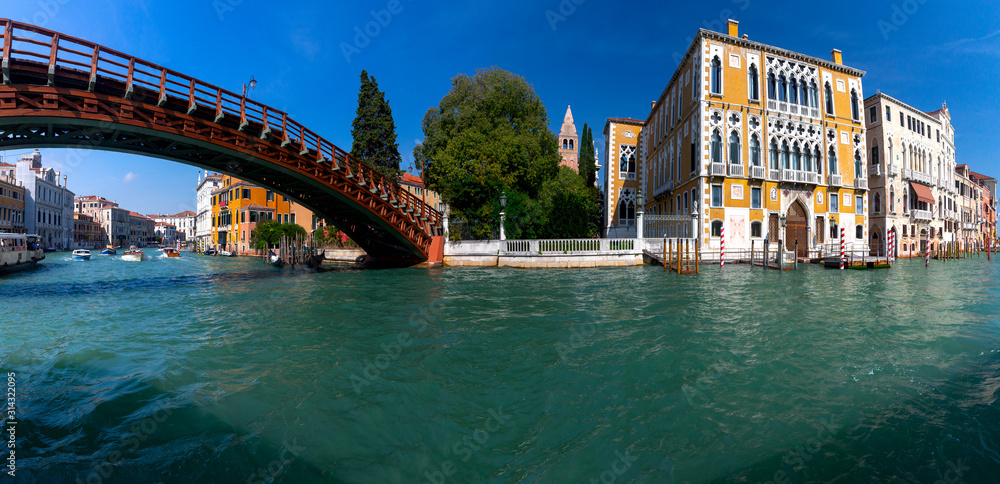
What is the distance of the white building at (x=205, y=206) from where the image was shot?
170ft

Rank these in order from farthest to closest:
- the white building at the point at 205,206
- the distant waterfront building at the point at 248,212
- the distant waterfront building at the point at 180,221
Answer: the distant waterfront building at the point at 180,221
the white building at the point at 205,206
the distant waterfront building at the point at 248,212

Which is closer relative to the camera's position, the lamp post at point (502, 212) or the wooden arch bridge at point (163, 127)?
the wooden arch bridge at point (163, 127)

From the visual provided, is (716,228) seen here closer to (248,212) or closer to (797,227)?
(797,227)

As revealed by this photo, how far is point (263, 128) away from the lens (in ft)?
40.1

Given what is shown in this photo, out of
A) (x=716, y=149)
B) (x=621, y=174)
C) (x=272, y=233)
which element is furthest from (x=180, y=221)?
(x=716, y=149)

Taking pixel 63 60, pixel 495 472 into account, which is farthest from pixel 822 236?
pixel 63 60

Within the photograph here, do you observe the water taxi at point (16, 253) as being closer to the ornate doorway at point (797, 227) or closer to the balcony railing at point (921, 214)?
the ornate doorway at point (797, 227)

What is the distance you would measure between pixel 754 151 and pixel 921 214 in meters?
18.4

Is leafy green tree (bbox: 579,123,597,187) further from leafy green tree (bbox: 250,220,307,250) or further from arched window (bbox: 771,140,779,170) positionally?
leafy green tree (bbox: 250,220,307,250)

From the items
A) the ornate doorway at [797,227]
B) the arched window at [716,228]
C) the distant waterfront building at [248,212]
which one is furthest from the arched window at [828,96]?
the distant waterfront building at [248,212]

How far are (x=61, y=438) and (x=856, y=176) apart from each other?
32418 millimetres

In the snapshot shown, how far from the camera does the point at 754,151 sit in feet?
71.8

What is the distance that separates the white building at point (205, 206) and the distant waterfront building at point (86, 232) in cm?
1868

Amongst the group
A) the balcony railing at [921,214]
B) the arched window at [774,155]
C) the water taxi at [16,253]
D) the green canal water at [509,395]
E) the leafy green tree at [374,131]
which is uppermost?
the leafy green tree at [374,131]
